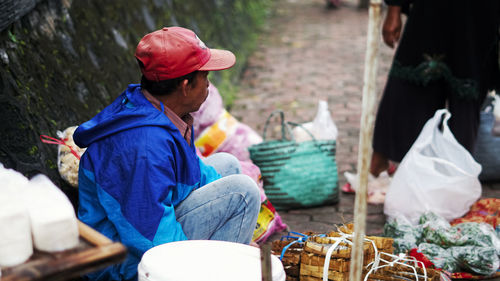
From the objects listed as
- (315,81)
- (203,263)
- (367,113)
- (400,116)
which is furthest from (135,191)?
(315,81)

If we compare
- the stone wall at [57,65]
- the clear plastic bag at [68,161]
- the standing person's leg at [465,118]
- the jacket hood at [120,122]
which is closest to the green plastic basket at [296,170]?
the standing person's leg at [465,118]

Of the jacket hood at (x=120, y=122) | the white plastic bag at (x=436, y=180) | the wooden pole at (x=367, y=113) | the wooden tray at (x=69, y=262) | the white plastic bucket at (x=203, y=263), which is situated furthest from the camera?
the white plastic bag at (x=436, y=180)

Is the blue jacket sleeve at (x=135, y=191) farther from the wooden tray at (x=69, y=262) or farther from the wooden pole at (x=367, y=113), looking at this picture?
the wooden pole at (x=367, y=113)

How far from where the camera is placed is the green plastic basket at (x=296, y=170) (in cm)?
396

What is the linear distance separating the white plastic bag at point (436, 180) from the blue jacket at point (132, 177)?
170cm

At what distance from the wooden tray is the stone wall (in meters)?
1.33

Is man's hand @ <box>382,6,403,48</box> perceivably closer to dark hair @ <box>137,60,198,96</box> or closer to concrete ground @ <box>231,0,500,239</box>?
concrete ground @ <box>231,0,500,239</box>

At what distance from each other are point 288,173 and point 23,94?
1736 millimetres

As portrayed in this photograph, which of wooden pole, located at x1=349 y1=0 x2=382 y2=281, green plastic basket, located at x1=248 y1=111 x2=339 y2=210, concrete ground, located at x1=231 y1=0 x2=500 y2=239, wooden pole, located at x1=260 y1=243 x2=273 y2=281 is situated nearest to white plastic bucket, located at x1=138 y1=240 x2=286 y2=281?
wooden pole, located at x1=260 y1=243 x2=273 y2=281

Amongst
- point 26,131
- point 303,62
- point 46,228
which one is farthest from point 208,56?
Result: point 303,62

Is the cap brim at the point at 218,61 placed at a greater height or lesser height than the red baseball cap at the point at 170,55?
lesser

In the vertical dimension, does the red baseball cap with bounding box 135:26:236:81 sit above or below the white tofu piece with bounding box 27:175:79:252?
above

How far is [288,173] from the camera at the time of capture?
13.0 ft

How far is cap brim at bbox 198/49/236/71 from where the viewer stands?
2678mm
